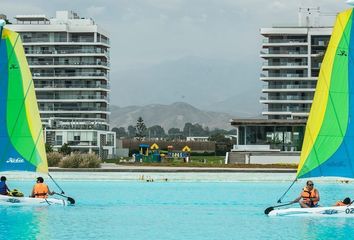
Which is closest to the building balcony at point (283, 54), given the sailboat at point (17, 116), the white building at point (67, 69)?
the white building at point (67, 69)

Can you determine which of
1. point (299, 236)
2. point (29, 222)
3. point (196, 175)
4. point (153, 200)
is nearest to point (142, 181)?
point (196, 175)

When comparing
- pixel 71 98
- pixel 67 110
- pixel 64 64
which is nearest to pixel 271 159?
pixel 67 110

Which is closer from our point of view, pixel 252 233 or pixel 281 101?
pixel 252 233

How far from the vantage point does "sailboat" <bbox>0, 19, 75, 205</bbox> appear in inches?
1565

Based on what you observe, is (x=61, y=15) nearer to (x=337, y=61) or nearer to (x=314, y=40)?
(x=314, y=40)

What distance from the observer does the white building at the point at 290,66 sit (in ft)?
430

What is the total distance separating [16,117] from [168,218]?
9.03 metres

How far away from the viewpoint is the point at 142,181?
62281mm

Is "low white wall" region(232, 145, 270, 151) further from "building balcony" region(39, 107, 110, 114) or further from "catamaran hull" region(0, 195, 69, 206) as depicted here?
"catamaran hull" region(0, 195, 69, 206)

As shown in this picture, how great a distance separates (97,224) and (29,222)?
298cm

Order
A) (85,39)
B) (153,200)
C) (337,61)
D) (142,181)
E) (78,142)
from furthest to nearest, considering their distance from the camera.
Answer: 1. (85,39)
2. (78,142)
3. (142,181)
4. (153,200)
5. (337,61)

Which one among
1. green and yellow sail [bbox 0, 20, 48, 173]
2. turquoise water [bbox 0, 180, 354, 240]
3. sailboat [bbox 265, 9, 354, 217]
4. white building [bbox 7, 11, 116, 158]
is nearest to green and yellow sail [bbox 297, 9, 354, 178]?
sailboat [bbox 265, 9, 354, 217]

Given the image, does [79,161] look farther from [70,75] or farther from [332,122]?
[70,75]

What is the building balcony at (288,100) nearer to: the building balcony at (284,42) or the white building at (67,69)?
the building balcony at (284,42)
